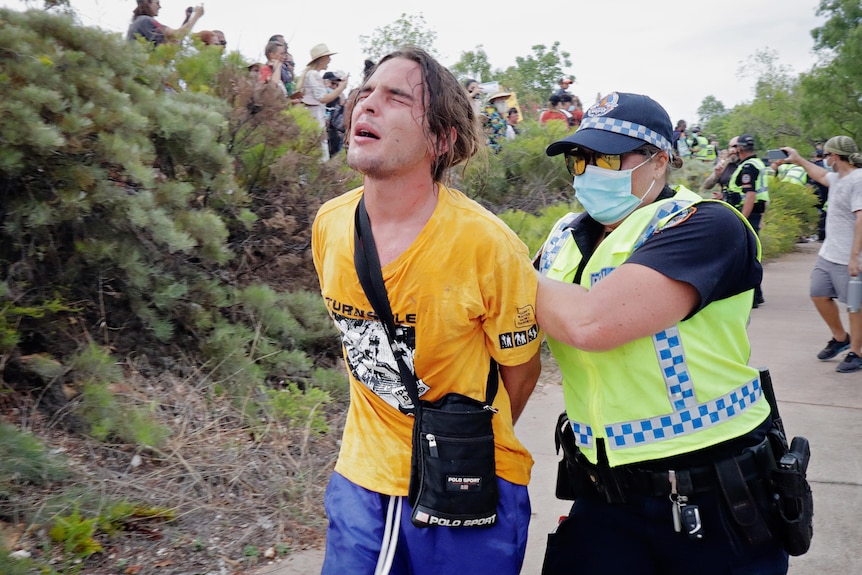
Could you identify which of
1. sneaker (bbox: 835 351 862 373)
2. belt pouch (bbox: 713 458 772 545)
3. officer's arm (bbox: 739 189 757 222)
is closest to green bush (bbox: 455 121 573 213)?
officer's arm (bbox: 739 189 757 222)

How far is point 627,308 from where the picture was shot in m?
2.08

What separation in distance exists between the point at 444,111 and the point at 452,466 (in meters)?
1.00

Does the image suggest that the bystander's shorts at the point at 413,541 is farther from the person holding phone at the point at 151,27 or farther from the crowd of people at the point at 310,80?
the crowd of people at the point at 310,80

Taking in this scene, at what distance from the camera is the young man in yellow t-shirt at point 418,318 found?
217 cm

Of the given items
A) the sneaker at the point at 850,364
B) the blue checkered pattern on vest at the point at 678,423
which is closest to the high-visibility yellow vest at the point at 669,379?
the blue checkered pattern on vest at the point at 678,423

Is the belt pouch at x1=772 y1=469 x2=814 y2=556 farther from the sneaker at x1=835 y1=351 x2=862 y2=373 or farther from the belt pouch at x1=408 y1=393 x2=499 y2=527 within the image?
the sneaker at x1=835 y1=351 x2=862 y2=373

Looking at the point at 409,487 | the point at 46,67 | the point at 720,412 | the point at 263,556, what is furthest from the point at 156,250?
the point at 720,412

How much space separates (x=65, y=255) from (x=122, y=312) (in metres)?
0.50

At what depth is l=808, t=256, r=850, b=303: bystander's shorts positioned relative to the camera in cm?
701

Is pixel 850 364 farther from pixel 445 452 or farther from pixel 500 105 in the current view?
pixel 500 105

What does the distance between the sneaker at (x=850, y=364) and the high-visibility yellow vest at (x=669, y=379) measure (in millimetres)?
5263

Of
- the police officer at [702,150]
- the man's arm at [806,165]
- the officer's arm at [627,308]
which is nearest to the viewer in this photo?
the officer's arm at [627,308]

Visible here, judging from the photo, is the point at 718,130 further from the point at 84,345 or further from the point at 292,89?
the point at 84,345

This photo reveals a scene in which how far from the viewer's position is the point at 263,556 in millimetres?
3711
